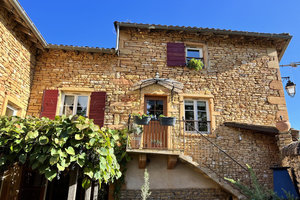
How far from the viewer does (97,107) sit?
7.25 meters

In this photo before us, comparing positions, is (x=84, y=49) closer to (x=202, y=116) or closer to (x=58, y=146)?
(x=58, y=146)

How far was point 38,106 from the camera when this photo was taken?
726 centimetres

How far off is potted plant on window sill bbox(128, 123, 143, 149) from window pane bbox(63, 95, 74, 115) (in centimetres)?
222

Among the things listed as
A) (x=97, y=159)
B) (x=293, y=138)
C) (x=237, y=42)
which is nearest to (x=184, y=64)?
(x=237, y=42)

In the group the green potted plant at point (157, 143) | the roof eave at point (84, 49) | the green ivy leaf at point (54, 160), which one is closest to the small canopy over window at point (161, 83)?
the roof eave at point (84, 49)

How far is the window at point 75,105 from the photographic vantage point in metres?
7.41

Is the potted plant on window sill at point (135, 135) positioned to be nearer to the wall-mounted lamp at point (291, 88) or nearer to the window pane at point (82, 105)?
the window pane at point (82, 105)

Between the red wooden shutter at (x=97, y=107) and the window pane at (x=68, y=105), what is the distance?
722 millimetres

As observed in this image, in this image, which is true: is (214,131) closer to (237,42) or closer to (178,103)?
(178,103)

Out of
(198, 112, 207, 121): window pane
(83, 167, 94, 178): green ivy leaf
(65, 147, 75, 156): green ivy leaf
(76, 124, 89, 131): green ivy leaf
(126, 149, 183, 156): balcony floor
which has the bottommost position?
(83, 167, 94, 178): green ivy leaf

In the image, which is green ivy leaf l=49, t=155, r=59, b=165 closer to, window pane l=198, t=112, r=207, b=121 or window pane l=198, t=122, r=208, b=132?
window pane l=198, t=122, r=208, b=132

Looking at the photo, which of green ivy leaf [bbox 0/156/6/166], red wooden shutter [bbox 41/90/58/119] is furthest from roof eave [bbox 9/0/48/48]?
green ivy leaf [bbox 0/156/6/166]

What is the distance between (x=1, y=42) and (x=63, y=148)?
11.7 ft

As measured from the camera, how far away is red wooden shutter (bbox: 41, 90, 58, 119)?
710 centimetres
